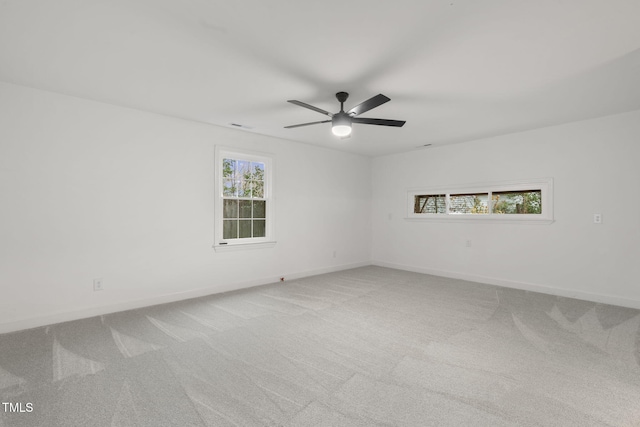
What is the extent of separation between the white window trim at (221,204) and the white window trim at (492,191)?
2944 millimetres

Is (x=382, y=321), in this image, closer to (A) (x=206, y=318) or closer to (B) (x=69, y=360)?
(A) (x=206, y=318)

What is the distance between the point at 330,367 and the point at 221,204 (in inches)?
116

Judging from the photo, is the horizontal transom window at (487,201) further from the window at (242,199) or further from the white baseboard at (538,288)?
the window at (242,199)

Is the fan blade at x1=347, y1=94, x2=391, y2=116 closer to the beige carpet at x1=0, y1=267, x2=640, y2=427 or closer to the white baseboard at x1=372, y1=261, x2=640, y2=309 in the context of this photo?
the beige carpet at x1=0, y1=267, x2=640, y2=427

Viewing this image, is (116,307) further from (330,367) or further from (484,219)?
(484,219)

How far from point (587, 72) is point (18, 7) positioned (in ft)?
14.5

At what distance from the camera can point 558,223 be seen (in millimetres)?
4273

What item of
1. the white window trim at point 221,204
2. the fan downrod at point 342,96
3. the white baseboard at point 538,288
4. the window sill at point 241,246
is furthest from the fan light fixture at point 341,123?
the white baseboard at point 538,288

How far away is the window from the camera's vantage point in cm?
436

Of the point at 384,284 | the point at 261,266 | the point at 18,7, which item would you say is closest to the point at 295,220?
the point at 261,266

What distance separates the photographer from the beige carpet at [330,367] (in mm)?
1756

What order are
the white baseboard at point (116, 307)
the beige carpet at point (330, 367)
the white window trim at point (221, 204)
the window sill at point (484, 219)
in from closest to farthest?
the beige carpet at point (330, 367)
the white baseboard at point (116, 307)
the white window trim at point (221, 204)
the window sill at point (484, 219)

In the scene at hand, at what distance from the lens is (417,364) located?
2.33m

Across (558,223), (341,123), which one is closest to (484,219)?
(558,223)
